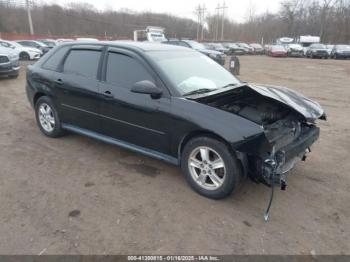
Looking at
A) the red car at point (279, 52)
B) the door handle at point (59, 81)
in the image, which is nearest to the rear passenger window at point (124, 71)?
the door handle at point (59, 81)

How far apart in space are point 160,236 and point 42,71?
3641mm

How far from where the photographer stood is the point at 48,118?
5.10 m

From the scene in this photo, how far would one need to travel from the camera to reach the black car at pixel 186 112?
3080 mm

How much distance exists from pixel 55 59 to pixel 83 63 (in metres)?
0.77

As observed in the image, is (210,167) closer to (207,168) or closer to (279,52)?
(207,168)

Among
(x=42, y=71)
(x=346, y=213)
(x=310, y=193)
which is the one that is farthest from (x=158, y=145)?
(x=42, y=71)

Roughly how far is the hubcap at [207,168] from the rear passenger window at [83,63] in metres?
1.92

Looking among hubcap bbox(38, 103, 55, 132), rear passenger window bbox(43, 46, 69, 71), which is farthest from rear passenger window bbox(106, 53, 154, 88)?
hubcap bbox(38, 103, 55, 132)

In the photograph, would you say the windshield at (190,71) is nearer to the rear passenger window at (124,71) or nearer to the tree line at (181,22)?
the rear passenger window at (124,71)

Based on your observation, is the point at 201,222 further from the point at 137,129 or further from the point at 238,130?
the point at 137,129

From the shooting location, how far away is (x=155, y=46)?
4.26m

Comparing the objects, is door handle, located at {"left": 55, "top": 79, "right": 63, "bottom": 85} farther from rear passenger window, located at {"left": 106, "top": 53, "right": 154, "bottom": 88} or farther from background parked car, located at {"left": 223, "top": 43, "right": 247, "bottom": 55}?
background parked car, located at {"left": 223, "top": 43, "right": 247, "bottom": 55}

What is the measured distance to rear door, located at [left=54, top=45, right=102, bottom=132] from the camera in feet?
13.8

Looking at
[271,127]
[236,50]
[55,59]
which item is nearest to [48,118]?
[55,59]
